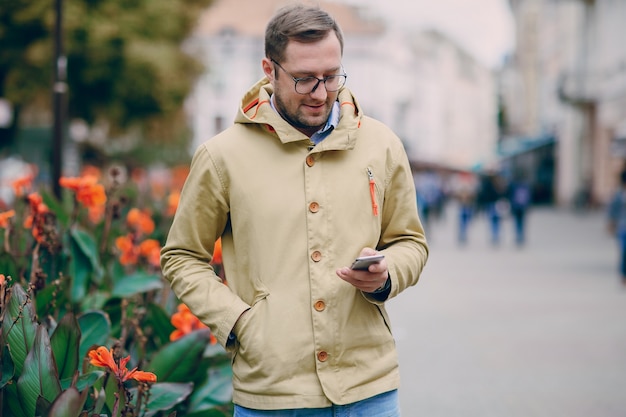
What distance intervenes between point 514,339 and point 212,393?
18.1 feet

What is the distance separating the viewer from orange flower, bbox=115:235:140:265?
5.82m

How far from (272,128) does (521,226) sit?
19.9 metres

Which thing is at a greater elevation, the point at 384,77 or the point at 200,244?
the point at 384,77

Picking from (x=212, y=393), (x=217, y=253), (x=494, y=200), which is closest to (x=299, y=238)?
(x=212, y=393)

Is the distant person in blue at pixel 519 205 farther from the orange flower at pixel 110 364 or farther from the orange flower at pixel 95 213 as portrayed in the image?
the orange flower at pixel 110 364

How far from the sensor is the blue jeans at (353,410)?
2.56m

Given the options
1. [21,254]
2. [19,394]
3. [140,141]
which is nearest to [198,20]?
[140,141]

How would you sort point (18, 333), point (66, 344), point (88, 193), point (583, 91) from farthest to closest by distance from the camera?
point (583, 91) < point (88, 193) < point (66, 344) < point (18, 333)

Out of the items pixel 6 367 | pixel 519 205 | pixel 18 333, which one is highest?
pixel 18 333

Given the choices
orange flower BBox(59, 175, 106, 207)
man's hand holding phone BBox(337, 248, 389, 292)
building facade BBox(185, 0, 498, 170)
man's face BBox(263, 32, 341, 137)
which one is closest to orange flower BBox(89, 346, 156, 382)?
man's hand holding phone BBox(337, 248, 389, 292)

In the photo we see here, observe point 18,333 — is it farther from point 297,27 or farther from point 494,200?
point 494,200

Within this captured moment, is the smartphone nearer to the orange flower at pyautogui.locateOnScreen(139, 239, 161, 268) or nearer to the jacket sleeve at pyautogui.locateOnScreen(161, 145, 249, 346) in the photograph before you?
the jacket sleeve at pyautogui.locateOnScreen(161, 145, 249, 346)

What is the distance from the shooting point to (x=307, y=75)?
2568mm

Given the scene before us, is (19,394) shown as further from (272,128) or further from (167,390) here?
(272,128)
